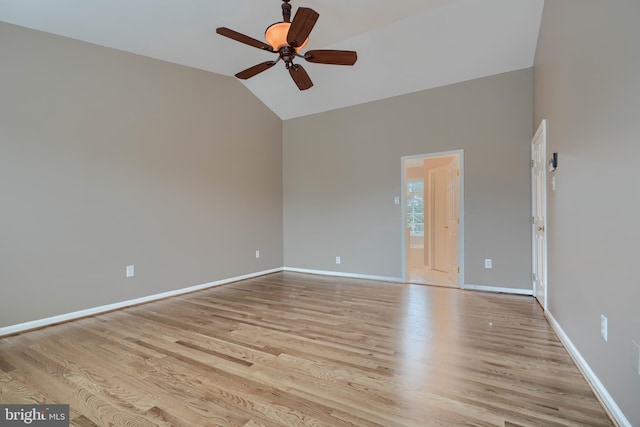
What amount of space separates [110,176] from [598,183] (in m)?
4.32

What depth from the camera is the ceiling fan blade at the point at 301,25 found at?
87.0 inches

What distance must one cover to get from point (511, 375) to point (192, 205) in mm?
3993

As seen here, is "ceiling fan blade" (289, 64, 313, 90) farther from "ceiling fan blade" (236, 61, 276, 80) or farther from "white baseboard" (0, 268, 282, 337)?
"white baseboard" (0, 268, 282, 337)

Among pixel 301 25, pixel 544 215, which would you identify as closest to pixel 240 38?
pixel 301 25

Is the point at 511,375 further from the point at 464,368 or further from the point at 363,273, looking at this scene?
the point at 363,273

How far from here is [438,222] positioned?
19.6ft

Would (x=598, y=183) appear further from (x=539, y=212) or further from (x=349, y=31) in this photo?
(x=349, y=31)

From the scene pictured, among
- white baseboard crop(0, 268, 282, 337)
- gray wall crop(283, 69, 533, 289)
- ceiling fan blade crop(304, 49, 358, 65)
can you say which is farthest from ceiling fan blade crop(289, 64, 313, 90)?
white baseboard crop(0, 268, 282, 337)

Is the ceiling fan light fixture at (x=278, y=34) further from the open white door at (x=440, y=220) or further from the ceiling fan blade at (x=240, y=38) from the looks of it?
the open white door at (x=440, y=220)

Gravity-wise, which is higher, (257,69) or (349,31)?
(349,31)

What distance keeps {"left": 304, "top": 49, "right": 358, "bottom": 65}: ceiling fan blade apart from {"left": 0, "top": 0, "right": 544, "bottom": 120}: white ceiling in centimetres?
66

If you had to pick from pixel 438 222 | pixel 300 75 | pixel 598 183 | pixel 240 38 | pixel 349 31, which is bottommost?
pixel 438 222

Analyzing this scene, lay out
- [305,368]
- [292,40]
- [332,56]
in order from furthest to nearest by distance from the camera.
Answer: [332,56] < [292,40] < [305,368]

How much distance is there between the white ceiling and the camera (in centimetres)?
294
